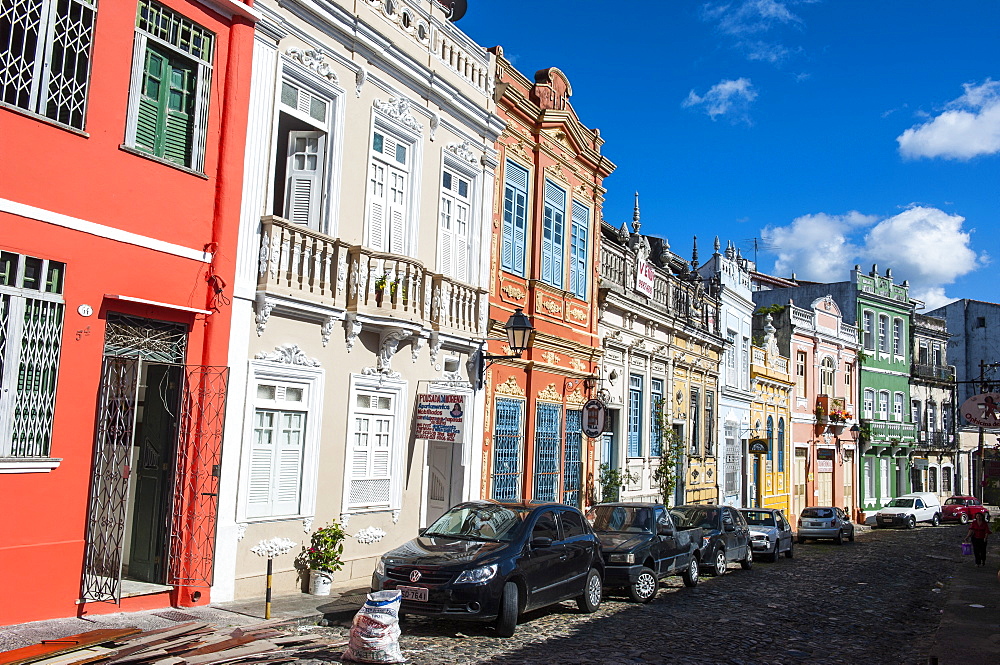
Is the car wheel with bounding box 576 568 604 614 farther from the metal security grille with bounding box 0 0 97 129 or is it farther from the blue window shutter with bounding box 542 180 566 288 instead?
the metal security grille with bounding box 0 0 97 129

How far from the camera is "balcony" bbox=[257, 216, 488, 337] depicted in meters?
12.2

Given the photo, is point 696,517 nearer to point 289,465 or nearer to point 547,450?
point 547,450

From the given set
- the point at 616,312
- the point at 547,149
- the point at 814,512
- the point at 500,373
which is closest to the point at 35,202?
the point at 500,373

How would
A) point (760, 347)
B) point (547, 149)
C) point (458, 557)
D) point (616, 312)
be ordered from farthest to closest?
point (760, 347) < point (616, 312) < point (547, 149) < point (458, 557)

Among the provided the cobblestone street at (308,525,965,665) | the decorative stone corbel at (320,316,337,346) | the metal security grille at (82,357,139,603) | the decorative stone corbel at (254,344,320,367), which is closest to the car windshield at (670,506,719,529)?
the cobblestone street at (308,525,965,665)

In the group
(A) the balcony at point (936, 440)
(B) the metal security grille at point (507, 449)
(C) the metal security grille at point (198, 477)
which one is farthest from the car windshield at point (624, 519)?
(A) the balcony at point (936, 440)

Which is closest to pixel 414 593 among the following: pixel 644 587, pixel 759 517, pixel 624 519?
pixel 644 587

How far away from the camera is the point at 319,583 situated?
12.4 meters

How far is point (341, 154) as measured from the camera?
1353cm

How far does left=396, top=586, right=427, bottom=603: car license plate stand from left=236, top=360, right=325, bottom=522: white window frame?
270 cm

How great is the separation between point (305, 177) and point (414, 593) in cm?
664

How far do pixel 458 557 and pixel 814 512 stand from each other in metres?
24.6

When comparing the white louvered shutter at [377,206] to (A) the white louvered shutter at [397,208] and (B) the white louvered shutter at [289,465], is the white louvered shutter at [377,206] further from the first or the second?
(B) the white louvered shutter at [289,465]

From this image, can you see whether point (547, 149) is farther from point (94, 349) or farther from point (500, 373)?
point (94, 349)
